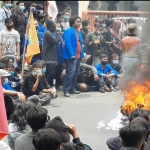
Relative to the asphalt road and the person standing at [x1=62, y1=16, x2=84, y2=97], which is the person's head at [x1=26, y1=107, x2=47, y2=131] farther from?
the person standing at [x1=62, y1=16, x2=84, y2=97]

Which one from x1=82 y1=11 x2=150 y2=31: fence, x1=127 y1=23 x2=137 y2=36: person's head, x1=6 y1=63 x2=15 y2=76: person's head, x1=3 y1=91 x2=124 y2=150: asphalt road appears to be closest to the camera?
x1=3 y1=91 x2=124 y2=150: asphalt road

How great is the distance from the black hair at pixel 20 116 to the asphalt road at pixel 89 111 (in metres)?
2.30

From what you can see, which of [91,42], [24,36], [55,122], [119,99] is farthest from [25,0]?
[55,122]

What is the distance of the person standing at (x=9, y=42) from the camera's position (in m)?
11.6

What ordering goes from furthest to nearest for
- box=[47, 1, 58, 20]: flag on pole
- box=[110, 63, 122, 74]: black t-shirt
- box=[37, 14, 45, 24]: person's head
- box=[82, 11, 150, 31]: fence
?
box=[82, 11, 150, 31]: fence
box=[47, 1, 58, 20]: flag on pole
box=[110, 63, 122, 74]: black t-shirt
box=[37, 14, 45, 24]: person's head

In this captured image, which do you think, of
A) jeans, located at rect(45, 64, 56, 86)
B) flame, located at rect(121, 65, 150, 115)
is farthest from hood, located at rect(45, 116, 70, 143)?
jeans, located at rect(45, 64, 56, 86)

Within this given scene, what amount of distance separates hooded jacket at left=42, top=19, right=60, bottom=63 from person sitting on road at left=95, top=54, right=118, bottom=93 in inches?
51.7

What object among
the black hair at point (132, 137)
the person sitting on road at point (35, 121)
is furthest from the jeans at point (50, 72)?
the black hair at point (132, 137)

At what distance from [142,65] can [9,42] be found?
10.3ft

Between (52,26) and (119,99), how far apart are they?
7.75 ft

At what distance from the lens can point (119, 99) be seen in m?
11.5

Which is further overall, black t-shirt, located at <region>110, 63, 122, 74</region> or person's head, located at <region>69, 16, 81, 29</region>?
black t-shirt, located at <region>110, 63, 122, 74</region>

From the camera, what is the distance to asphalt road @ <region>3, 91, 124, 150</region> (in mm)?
8273

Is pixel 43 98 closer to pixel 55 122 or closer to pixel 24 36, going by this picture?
pixel 24 36
